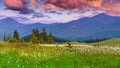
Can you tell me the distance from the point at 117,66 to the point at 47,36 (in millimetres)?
104355

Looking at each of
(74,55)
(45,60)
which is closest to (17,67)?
(45,60)

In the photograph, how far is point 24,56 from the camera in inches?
800

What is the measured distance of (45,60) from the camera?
19.7 meters

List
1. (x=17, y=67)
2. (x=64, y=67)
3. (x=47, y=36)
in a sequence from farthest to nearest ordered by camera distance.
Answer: (x=47, y=36) → (x=64, y=67) → (x=17, y=67)

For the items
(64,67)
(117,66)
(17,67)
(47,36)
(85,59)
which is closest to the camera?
(17,67)

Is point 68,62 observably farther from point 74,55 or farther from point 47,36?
point 47,36

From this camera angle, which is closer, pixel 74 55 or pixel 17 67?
pixel 17 67

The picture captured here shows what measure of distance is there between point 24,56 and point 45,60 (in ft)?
4.66

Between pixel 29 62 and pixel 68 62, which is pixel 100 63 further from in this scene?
pixel 29 62

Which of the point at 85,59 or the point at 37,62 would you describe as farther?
the point at 85,59

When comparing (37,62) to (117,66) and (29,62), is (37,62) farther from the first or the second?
(117,66)

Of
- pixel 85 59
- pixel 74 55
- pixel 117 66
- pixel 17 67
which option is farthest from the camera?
pixel 74 55

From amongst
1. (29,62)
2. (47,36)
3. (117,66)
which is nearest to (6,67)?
(29,62)

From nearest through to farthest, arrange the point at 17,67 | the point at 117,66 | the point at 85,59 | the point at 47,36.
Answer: the point at 17,67, the point at 117,66, the point at 85,59, the point at 47,36
